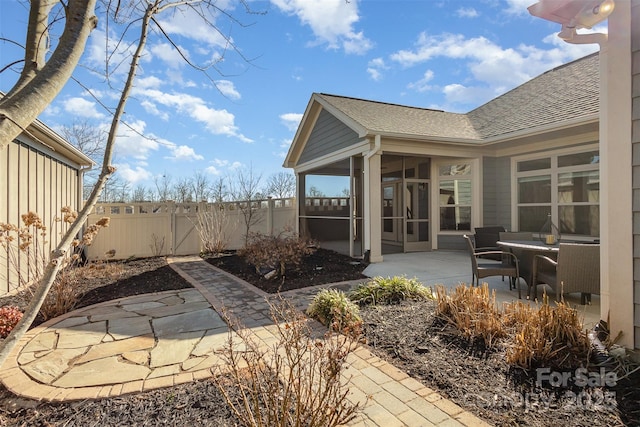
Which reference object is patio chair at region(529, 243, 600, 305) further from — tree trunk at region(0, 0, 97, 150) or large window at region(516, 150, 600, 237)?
tree trunk at region(0, 0, 97, 150)

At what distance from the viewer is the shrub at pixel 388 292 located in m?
4.33

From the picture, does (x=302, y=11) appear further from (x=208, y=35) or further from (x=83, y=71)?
(x=83, y=71)

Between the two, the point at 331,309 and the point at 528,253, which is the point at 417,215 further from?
the point at 331,309

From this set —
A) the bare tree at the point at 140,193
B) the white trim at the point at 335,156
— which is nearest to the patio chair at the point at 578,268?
the white trim at the point at 335,156

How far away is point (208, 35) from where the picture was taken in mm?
3598

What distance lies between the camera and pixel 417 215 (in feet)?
30.5

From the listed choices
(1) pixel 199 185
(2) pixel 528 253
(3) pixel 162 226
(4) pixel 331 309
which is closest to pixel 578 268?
(2) pixel 528 253

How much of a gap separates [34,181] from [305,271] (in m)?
5.35

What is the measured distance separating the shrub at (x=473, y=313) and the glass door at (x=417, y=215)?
564 cm

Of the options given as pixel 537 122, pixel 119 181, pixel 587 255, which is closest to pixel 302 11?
pixel 587 255

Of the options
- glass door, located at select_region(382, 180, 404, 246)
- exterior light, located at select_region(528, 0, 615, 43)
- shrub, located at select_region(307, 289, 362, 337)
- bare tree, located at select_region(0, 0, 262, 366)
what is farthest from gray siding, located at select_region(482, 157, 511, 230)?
bare tree, located at select_region(0, 0, 262, 366)

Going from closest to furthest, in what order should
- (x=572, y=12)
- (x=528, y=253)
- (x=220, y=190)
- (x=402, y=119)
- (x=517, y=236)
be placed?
(x=572, y=12) → (x=528, y=253) → (x=517, y=236) → (x=402, y=119) → (x=220, y=190)

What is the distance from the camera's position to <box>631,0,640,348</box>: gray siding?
2645mm

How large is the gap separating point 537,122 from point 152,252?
1046cm
